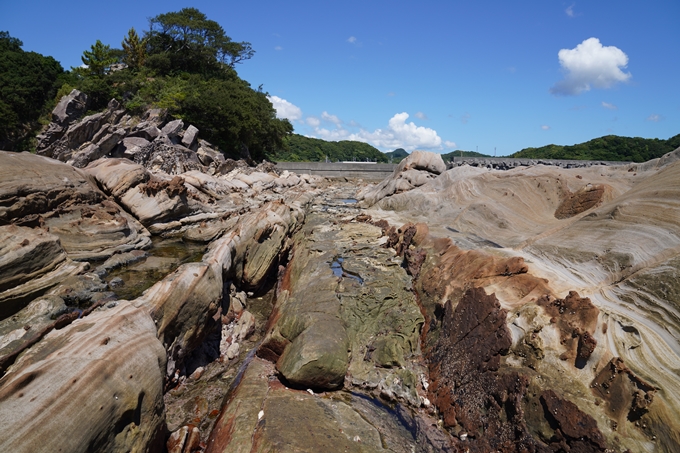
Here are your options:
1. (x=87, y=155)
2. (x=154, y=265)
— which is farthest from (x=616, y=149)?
(x=154, y=265)

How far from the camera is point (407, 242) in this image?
9.61m

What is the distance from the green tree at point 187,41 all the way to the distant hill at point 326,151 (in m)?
27.1

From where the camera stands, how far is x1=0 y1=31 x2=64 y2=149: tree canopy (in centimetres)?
3141

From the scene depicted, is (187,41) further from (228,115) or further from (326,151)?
(326,151)

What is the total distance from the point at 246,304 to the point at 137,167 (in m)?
7.27

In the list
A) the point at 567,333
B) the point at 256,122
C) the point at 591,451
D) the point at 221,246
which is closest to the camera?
the point at 591,451

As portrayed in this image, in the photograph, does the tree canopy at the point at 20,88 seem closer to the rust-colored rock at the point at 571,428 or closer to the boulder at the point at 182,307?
the boulder at the point at 182,307

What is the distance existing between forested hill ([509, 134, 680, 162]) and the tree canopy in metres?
66.3

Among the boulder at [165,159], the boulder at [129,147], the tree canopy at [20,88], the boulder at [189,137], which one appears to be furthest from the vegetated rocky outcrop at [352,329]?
the tree canopy at [20,88]

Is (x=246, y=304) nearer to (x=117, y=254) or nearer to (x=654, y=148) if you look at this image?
(x=117, y=254)

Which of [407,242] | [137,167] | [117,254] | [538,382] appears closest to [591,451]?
[538,382]

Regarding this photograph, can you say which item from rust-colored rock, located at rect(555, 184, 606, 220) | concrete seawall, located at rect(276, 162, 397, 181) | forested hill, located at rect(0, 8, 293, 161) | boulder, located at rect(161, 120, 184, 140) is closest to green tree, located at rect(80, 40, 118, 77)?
forested hill, located at rect(0, 8, 293, 161)

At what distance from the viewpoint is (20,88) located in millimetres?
32750

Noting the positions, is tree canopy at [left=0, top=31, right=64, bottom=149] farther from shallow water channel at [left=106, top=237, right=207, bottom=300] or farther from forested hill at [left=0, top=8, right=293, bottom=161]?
shallow water channel at [left=106, top=237, right=207, bottom=300]
